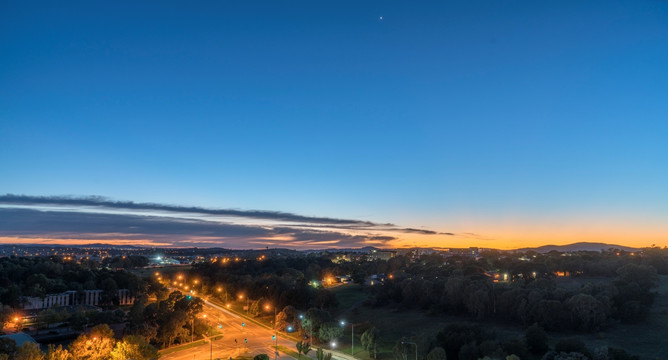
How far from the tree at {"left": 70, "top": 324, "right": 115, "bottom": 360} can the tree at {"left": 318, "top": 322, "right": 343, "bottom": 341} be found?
2245cm

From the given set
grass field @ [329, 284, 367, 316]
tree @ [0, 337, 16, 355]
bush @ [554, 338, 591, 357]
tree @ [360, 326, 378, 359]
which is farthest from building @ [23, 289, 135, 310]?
bush @ [554, 338, 591, 357]

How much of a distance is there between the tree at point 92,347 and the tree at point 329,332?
22446 mm

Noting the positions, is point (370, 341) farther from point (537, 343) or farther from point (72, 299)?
point (72, 299)

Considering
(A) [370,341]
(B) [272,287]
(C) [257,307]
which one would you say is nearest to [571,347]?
(A) [370,341]

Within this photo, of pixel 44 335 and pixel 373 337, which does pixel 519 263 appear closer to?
pixel 373 337

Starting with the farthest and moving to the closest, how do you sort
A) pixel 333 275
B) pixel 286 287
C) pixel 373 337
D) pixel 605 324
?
pixel 333 275 < pixel 286 287 < pixel 605 324 < pixel 373 337

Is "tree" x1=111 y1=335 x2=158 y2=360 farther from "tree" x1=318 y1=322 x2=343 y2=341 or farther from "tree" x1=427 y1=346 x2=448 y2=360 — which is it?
"tree" x1=427 y1=346 x2=448 y2=360

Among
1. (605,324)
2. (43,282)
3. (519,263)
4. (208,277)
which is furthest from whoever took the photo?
(208,277)

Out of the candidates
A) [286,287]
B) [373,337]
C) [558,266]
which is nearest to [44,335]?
[286,287]

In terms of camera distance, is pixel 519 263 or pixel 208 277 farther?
pixel 208 277

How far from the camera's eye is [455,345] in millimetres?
42281

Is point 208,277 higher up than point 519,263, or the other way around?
point 519,263

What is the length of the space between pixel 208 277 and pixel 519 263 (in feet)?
263

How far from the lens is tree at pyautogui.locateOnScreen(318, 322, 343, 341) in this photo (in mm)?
50625
